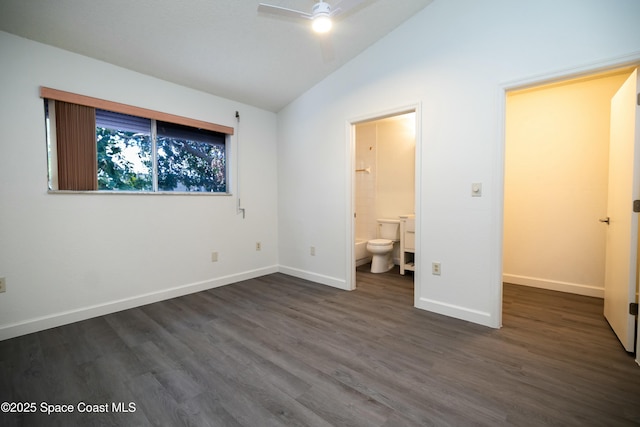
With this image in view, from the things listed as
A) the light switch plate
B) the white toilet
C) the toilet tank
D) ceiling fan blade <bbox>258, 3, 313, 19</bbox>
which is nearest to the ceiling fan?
ceiling fan blade <bbox>258, 3, 313, 19</bbox>

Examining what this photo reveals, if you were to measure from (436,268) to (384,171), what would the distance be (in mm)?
2357

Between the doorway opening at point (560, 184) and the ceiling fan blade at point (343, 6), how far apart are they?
2.11 metres

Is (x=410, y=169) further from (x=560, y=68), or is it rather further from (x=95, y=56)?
(x=95, y=56)

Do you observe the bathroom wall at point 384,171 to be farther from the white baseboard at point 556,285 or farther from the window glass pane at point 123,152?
the window glass pane at point 123,152

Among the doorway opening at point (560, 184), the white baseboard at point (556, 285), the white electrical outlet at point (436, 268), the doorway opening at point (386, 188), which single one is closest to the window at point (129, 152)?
the doorway opening at point (386, 188)

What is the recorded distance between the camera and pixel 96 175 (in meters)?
2.58

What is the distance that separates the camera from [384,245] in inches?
157

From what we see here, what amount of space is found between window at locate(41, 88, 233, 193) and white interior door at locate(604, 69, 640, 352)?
3.72 m

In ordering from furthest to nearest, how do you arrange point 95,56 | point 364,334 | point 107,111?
point 107,111, point 95,56, point 364,334

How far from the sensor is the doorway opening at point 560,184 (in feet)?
9.84

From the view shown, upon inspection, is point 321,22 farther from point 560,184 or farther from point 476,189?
point 560,184

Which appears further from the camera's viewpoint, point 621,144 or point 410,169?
point 410,169

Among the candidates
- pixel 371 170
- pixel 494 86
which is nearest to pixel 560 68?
pixel 494 86

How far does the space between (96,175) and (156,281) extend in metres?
1.19
